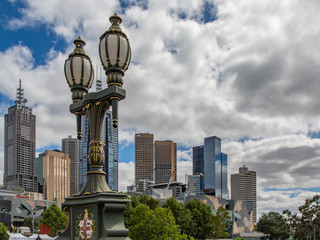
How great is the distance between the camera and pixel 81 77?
10250 millimetres

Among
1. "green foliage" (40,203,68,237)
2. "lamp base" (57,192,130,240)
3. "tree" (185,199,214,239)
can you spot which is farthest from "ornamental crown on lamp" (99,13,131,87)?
"green foliage" (40,203,68,237)

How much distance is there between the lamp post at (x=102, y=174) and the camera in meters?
8.23

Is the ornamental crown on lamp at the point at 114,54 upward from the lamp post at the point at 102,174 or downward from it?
upward

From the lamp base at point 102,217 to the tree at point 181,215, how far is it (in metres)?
42.3

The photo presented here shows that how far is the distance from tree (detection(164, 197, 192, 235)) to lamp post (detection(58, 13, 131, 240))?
4209 cm

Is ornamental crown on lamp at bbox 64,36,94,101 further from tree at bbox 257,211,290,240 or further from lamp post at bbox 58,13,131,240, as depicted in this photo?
tree at bbox 257,211,290,240

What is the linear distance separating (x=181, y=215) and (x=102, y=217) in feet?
143

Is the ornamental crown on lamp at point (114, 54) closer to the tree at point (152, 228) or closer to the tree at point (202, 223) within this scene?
the tree at point (152, 228)

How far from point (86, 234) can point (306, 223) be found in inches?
2085

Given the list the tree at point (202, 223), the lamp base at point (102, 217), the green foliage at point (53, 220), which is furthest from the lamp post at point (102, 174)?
the green foliage at point (53, 220)

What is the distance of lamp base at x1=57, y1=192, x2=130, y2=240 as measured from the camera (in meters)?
8.15

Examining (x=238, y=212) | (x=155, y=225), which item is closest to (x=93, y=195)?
(x=155, y=225)

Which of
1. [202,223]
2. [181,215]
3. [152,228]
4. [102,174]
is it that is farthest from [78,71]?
[202,223]

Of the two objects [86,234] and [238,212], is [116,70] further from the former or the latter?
[238,212]
